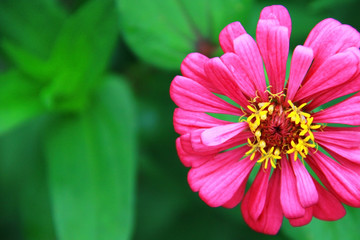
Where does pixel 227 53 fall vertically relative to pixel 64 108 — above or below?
above

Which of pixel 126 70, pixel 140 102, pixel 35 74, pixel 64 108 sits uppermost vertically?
pixel 35 74

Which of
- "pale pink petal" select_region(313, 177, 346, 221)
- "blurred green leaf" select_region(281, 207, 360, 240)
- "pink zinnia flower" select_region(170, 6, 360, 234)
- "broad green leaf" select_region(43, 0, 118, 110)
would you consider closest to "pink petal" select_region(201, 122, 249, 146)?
"pink zinnia flower" select_region(170, 6, 360, 234)

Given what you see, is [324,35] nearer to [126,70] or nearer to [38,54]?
[126,70]

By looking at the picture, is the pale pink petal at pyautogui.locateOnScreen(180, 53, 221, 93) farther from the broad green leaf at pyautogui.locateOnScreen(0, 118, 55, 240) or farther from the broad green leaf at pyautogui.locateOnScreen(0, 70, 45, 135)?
the broad green leaf at pyautogui.locateOnScreen(0, 118, 55, 240)

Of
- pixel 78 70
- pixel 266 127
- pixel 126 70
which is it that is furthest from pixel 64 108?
pixel 266 127

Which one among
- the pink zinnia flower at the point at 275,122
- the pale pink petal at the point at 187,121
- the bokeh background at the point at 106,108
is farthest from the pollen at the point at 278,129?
the bokeh background at the point at 106,108

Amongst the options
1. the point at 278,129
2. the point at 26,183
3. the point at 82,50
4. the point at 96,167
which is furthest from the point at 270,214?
the point at 26,183
